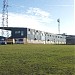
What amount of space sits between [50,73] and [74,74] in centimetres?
95

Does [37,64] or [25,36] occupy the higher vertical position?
[25,36]

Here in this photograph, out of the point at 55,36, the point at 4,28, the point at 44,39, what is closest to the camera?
the point at 4,28

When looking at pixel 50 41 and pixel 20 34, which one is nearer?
pixel 20 34

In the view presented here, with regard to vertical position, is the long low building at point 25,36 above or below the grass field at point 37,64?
above

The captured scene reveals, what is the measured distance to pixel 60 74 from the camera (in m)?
9.42

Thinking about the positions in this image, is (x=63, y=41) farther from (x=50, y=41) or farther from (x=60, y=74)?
(x=60, y=74)

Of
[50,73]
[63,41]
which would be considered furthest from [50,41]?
[50,73]

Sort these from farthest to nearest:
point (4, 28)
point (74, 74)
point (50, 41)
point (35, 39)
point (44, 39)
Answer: point (50, 41) → point (44, 39) → point (35, 39) → point (4, 28) → point (74, 74)

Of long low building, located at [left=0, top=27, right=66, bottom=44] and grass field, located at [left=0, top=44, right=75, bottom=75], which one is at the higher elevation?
long low building, located at [left=0, top=27, right=66, bottom=44]

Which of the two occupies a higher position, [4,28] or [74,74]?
[4,28]

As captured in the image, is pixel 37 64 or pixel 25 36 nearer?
pixel 37 64

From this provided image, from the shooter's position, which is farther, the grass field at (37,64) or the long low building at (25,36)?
the long low building at (25,36)

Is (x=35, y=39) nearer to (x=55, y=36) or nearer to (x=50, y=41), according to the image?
(x=50, y=41)

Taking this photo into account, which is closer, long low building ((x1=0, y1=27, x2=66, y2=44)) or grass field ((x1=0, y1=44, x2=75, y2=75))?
grass field ((x1=0, y1=44, x2=75, y2=75))
